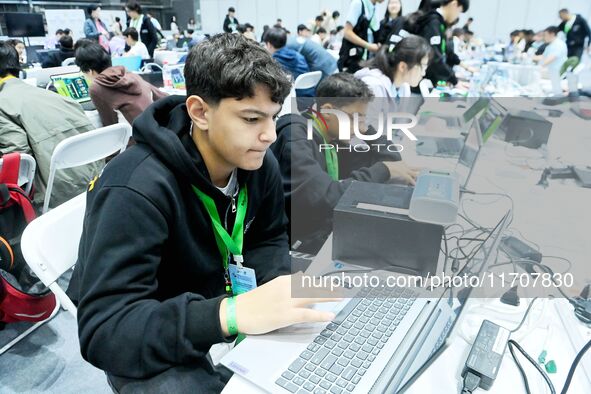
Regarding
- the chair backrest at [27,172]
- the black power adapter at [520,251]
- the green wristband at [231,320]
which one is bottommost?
the chair backrest at [27,172]

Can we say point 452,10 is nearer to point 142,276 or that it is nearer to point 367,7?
point 367,7

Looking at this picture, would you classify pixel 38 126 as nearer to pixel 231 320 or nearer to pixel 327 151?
pixel 327 151

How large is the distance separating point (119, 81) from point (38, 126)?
29.1 inches

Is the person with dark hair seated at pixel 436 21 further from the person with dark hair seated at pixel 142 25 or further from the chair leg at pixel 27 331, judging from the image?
the person with dark hair seated at pixel 142 25

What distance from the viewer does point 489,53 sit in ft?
24.0

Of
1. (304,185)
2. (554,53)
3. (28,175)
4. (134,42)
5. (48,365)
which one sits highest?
(134,42)

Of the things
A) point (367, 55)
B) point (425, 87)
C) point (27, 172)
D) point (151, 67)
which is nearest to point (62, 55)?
point (151, 67)

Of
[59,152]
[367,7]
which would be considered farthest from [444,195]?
[367,7]

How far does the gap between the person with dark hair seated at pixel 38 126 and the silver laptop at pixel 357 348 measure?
168cm

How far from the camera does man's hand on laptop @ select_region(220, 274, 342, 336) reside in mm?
646

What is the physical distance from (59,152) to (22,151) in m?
0.37

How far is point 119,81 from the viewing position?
8.15 ft

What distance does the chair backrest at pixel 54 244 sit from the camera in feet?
2.75

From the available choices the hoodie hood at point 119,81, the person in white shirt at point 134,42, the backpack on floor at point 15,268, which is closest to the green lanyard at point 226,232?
the backpack on floor at point 15,268
